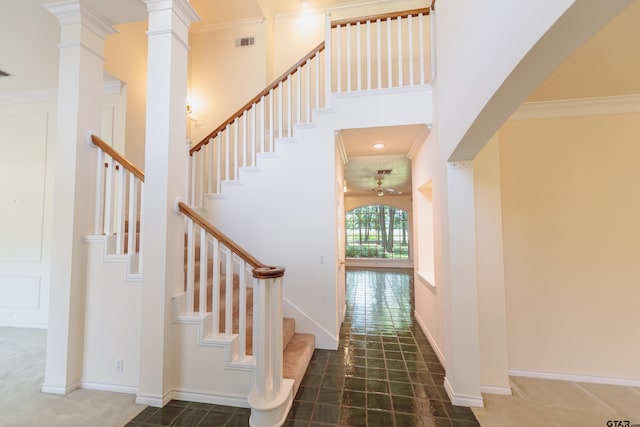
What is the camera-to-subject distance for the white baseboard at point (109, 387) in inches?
90.2

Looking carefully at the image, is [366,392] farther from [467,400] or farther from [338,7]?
[338,7]

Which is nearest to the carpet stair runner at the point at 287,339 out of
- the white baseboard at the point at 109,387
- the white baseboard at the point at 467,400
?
the white baseboard at the point at 109,387

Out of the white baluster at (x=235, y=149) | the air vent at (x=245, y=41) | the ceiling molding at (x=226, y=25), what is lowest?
the white baluster at (x=235, y=149)

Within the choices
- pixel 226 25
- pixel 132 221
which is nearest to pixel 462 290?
pixel 132 221

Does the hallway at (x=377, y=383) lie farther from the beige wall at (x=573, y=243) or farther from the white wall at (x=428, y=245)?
the beige wall at (x=573, y=243)

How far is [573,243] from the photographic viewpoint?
276 cm

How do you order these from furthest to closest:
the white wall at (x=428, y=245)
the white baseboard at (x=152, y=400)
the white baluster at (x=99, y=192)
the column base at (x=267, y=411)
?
the white wall at (x=428, y=245), the white baluster at (x=99, y=192), the white baseboard at (x=152, y=400), the column base at (x=267, y=411)

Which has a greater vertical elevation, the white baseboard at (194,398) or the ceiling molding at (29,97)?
the ceiling molding at (29,97)

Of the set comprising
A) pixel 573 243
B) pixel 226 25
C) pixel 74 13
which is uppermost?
pixel 226 25

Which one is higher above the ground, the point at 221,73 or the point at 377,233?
the point at 221,73

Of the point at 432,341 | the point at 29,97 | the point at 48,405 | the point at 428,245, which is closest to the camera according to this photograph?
the point at 48,405

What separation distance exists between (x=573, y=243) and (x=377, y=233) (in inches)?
340

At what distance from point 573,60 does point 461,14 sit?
44.8 inches

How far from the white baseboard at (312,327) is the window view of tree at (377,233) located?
814 centimetres
